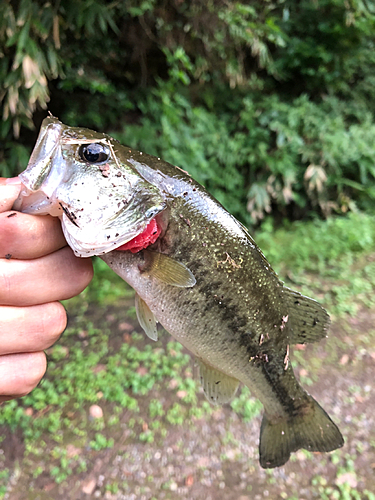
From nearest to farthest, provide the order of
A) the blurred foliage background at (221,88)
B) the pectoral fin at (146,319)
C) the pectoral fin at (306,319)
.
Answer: the pectoral fin at (146,319) < the pectoral fin at (306,319) < the blurred foliage background at (221,88)

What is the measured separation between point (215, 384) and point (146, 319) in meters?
0.49

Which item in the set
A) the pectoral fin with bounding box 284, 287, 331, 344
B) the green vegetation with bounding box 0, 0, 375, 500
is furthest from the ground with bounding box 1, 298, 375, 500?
the pectoral fin with bounding box 284, 287, 331, 344

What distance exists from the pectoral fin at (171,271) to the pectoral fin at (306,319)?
21.9 inches

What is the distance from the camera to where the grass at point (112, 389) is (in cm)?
293

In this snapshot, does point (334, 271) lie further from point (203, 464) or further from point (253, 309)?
point (253, 309)

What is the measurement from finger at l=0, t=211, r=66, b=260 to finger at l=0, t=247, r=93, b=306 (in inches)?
1.3

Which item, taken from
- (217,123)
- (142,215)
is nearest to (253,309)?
(142,215)

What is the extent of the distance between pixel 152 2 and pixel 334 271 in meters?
4.34

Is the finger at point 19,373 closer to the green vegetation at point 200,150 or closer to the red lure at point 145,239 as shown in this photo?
the red lure at point 145,239

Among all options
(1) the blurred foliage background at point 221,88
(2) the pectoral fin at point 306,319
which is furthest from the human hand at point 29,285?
(1) the blurred foliage background at point 221,88

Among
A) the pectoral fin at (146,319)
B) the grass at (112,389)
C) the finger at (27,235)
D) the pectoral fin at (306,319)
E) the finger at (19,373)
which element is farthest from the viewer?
the grass at (112,389)

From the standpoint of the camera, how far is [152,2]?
4.12m

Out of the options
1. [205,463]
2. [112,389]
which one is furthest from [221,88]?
[205,463]

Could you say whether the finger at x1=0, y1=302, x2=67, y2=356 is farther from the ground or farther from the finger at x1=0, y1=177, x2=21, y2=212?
the ground
